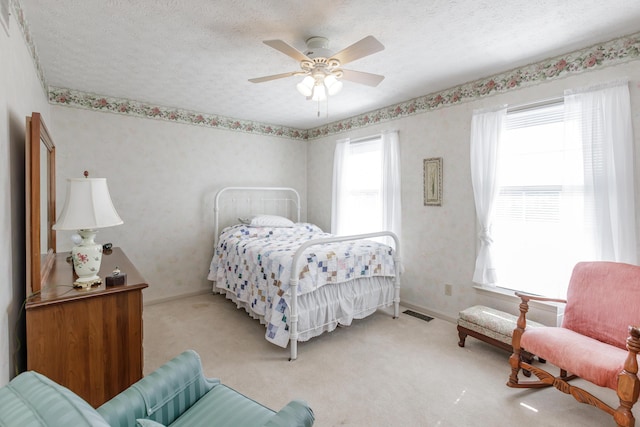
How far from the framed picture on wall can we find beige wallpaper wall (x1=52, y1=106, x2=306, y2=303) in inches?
99.5

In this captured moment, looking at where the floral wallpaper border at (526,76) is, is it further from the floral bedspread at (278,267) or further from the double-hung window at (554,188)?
the floral bedspread at (278,267)

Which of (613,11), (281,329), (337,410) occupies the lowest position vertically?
(337,410)

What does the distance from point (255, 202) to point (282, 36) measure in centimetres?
291

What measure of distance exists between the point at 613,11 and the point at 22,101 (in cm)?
368

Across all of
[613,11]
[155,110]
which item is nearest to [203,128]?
[155,110]

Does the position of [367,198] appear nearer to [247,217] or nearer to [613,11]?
[247,217]

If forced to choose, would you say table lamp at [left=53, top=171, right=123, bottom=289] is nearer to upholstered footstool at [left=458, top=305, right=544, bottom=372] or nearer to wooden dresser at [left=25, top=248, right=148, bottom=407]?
wooden dresser at [left=25, top=248, right=148, bottom=407]

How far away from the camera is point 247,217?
4.69m

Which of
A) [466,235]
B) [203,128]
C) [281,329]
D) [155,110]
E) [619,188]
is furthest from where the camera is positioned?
[203,128]

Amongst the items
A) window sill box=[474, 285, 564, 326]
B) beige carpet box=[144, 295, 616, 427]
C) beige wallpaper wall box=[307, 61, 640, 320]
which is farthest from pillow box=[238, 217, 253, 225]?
window sill box=[474, 285, 564, 326]

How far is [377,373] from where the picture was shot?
2451 mm

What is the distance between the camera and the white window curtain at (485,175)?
120 inches

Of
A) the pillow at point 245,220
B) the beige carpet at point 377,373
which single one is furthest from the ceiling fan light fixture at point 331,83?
the pillow at point 245,220

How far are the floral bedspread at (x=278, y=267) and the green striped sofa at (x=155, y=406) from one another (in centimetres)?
120
